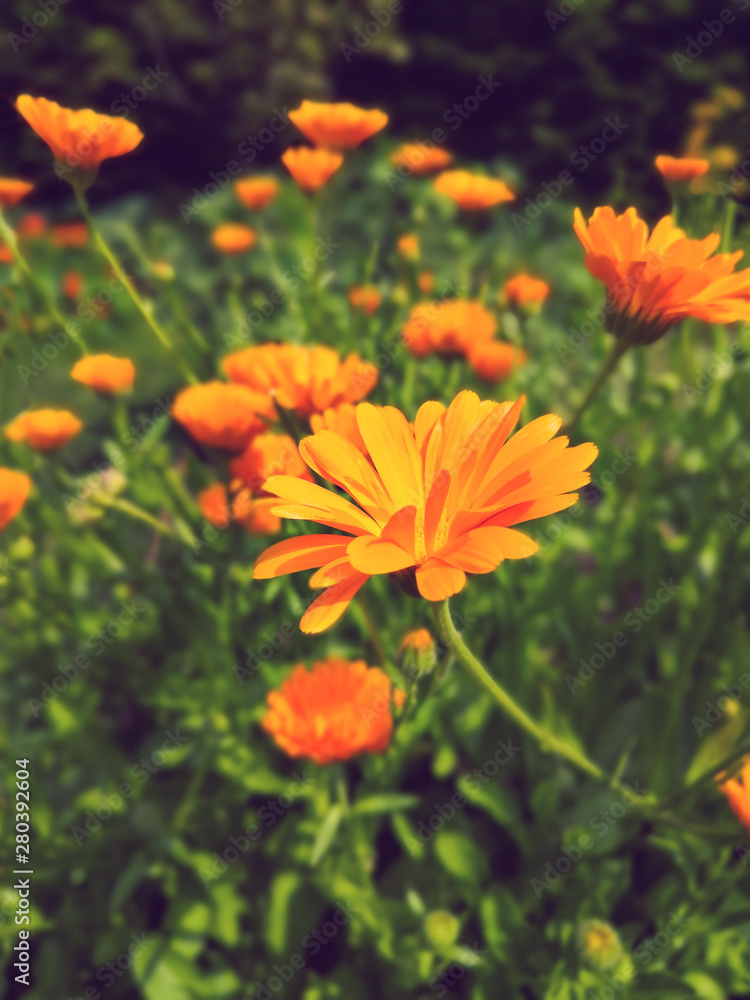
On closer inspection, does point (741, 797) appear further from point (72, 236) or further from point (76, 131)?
point (72, 236)

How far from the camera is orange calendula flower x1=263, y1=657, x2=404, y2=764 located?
2.49ft

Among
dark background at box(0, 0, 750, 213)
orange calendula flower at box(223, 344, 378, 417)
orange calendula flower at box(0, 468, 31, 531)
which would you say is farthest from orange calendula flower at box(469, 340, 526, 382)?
dark background at box(0, 0, 750, 213)

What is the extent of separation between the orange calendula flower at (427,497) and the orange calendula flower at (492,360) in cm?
40

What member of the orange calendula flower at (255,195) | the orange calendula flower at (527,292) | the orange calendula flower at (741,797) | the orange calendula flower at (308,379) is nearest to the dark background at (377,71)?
the orange calendula flower at (255,195)

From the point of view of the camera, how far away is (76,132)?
72 centimetres

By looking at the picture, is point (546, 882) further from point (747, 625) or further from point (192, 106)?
point (192, 106)

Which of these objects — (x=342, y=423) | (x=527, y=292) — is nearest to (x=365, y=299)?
(x=527, y=292)

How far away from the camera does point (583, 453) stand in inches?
19.3

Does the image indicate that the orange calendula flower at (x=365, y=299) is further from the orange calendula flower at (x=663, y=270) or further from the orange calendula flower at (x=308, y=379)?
the orange calendula flower at (x=663, y=270)

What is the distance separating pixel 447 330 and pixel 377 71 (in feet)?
8.41

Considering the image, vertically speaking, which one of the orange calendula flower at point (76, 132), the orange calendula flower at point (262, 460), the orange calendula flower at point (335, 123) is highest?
the orange calendula flower at point (76, 132)

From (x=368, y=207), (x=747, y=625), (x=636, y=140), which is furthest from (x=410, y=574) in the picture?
(x=636, y=140)

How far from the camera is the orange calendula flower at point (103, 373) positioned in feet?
2.93

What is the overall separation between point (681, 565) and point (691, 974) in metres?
0.53
